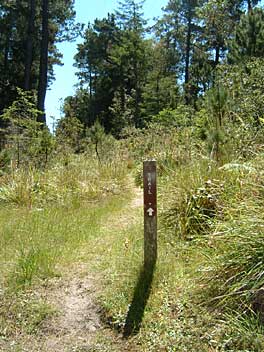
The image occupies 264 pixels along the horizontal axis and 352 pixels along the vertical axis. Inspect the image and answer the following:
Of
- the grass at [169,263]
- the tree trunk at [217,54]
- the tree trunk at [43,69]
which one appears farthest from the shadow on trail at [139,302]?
the tree trunk at [217,54]

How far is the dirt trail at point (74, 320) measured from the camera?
2.16 meters

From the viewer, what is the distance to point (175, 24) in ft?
95.0

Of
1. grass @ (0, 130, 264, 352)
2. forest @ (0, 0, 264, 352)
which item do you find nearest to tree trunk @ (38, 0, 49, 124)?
forest @ (0, 0, 264, 352)

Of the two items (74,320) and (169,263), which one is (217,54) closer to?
(169,263)

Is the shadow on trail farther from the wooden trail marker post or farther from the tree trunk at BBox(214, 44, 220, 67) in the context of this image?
the tree trunk at BBox(214, 44, 220, 67)

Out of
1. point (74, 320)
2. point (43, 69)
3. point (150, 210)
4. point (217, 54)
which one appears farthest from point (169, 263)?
point (217, 54)

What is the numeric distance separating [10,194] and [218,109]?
130 inches

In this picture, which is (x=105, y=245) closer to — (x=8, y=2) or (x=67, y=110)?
(x=8, y=2)

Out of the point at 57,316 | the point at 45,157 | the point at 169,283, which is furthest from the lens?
the point at 45,157

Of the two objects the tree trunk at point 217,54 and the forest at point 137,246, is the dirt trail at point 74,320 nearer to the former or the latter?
the forest at point 137,246

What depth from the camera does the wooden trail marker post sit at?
2.81m

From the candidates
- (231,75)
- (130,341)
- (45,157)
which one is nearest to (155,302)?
(130,341)

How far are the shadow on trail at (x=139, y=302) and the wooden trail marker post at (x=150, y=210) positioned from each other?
8cm

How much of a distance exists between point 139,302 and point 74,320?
1.41 ft
